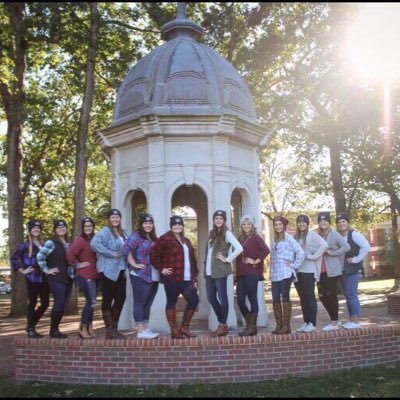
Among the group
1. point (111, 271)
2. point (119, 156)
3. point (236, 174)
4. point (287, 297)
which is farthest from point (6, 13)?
point (287, 297)

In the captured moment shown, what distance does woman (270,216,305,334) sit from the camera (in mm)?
7242

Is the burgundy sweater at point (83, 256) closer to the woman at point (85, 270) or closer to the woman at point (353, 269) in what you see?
the woman at point (85, 270)

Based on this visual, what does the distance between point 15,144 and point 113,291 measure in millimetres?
12179

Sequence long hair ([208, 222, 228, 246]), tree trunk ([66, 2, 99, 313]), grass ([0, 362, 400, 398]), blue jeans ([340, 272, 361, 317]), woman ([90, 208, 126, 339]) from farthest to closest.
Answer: tree trunk ([66, 2, 99, 313]) < blue jeans ([340, 272, 361, 317]) < long hair ([208, 222, 228, 246]) < woman ([90, 208, 126, 339]) < grass ([0, 362, 400, 398])

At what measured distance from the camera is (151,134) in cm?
899

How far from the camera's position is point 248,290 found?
7.18m

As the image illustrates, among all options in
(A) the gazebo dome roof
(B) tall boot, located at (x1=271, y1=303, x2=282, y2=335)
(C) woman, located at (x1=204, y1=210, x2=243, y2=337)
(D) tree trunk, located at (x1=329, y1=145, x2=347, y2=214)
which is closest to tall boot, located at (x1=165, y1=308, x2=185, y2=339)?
(C) woman, located at (x1=204, y1=210, x2=243, y2=337)

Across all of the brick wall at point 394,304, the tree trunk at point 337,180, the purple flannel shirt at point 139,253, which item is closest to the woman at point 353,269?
the purple flannel shirt at point 139,253

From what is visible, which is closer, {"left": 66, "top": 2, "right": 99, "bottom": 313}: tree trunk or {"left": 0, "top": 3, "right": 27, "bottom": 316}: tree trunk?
{"left": 66, "top": 2, "right": 99, "bottom": 313}: tree trunk

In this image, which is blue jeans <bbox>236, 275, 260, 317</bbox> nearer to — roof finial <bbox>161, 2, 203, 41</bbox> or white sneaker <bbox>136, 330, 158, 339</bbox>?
white sneaker <bbox>136, 330, 158, 339</bbox>

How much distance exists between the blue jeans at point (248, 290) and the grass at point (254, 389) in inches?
43.3

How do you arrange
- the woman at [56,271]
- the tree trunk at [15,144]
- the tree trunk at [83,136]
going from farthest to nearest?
the tree trunk at [15,144] → the tree trunk at [83,136] → the woman at [56,271]

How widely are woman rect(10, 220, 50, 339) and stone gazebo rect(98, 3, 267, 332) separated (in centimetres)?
203

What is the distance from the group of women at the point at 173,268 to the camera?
6973mm
